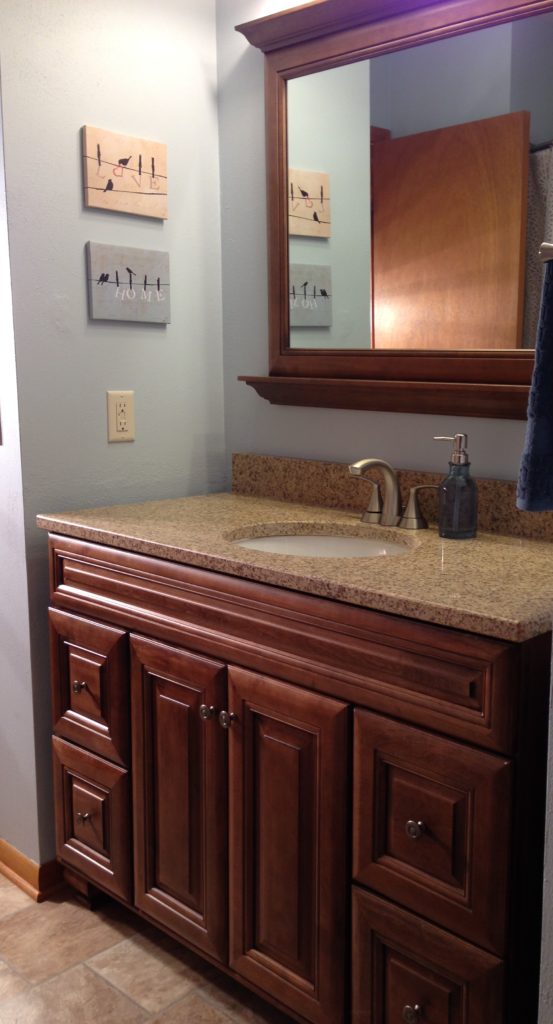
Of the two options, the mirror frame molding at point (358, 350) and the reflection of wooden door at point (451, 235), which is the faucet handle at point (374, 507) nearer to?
the mirror frame molding at point (358, 350)

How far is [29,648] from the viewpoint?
2045 millimetres

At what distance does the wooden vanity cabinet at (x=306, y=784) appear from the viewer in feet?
3.98

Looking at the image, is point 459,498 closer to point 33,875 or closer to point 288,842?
point 288,842

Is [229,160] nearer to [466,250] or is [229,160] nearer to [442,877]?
[466,250]

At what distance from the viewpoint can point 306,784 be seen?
4.78ft

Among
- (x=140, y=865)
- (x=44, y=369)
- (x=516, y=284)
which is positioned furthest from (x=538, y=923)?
(x=44, y=369)

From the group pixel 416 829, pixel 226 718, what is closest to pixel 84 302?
pixel 226 718

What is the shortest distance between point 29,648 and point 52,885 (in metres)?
0.54

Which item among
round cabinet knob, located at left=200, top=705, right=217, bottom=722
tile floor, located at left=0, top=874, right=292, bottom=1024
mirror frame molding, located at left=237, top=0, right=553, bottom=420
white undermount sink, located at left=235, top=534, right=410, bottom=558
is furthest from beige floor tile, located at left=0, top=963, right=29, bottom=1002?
mirror frame molding, located at left=237, top=0, right=553, bottom=420

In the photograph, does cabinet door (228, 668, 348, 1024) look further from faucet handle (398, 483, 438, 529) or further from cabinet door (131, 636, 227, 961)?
faucet handle (398, 483, 438, 529)

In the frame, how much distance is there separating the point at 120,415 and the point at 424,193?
804 millimetres

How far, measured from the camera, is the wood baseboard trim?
2.10 m

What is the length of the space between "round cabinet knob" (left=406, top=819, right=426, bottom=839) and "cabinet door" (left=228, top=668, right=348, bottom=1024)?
5.1 inches

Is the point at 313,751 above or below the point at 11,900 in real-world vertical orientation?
above
